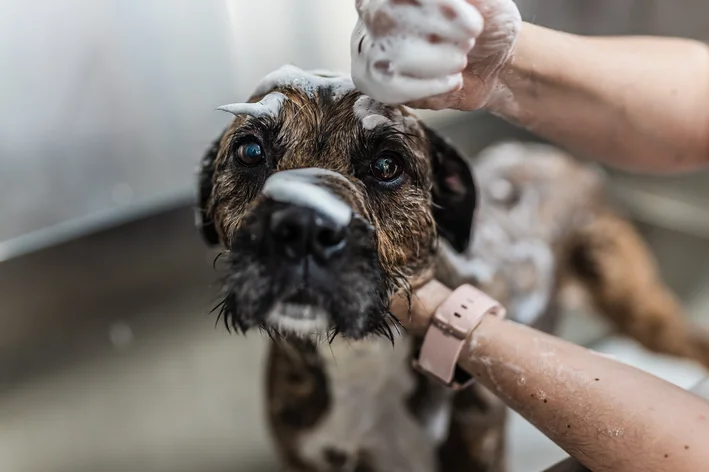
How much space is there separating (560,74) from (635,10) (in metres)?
0.99

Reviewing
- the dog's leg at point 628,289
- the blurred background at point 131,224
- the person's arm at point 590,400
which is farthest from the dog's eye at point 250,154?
the dog's leg at point 628,289

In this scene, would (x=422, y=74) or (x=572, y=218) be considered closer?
(x=422, y=74)

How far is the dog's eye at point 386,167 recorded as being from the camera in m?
0.85

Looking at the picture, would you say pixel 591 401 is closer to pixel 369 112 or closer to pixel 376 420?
pixel 369 112

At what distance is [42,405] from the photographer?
175cm

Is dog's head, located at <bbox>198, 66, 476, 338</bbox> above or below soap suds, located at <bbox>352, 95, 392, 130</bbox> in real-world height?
below

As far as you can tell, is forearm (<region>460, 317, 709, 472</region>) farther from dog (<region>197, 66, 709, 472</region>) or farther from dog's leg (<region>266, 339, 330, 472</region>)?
dog's leg (<region>266, 339, 330, 472</region>)

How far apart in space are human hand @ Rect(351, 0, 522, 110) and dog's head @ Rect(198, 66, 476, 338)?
0.46ft

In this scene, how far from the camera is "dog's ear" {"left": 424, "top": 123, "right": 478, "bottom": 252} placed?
990 mm

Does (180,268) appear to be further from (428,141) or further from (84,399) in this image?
(428,141)

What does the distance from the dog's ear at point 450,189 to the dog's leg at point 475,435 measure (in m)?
0.33

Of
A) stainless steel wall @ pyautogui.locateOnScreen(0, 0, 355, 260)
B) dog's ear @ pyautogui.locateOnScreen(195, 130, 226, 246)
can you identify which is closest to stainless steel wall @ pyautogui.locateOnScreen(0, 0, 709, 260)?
stainless steel wall @ pyautogui.locateOnScreen(0, 0, 355, 260)

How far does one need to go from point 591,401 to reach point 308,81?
1.78 ft

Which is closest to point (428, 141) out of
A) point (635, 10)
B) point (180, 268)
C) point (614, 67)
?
point (614, 67)
